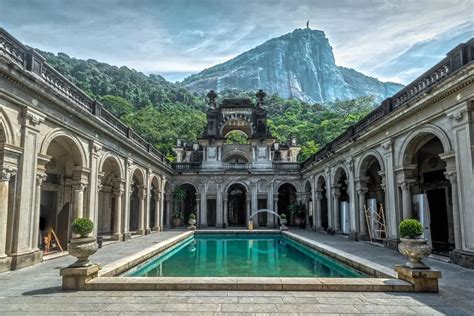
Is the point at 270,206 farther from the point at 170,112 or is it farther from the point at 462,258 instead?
the point at 170,112

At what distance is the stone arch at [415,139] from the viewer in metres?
9.47

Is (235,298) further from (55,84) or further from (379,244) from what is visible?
(379,244)

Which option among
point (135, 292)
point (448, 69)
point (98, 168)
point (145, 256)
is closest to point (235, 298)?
point (135, 292)

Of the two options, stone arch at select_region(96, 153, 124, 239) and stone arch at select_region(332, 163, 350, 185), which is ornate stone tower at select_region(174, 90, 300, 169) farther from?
stone arch at select_region(96, 153, 124, 239)

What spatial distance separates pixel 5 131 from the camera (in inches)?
308

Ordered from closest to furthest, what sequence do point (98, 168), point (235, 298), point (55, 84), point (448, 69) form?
1. point (235, 298)
2. point (448, 69)
3. point (55, 84)
4. point (98, 168)

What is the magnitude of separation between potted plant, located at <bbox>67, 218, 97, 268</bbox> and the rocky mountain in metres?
133

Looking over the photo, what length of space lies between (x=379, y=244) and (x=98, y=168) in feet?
37.7

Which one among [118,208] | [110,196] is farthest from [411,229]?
[110,196]

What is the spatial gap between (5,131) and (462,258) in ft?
37.7

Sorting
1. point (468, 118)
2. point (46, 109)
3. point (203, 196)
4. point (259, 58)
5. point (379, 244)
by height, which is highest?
point (259, 58)

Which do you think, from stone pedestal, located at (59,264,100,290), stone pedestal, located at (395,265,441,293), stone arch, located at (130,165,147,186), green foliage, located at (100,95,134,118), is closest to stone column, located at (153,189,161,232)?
stone arch, located at (130,165,147,186)

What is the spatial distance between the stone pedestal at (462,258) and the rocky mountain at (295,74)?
5196 inches

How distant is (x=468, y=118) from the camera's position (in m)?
8.20
